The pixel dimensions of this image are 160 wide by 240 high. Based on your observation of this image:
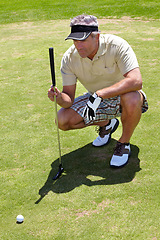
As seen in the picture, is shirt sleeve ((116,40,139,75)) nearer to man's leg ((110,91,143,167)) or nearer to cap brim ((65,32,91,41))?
man's leg ((110,91,143,167))

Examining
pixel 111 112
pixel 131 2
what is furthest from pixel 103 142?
pixel 131 2

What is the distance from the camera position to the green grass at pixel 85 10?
507 inches

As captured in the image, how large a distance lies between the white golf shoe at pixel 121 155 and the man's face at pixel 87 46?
3.33 ft

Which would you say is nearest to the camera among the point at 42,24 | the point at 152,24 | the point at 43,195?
the point at 43,195

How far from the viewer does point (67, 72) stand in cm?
373

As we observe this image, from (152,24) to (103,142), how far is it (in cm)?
767

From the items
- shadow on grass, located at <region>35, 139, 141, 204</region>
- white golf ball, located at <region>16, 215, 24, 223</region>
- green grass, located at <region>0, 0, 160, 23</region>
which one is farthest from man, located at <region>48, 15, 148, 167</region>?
green grass, located at <region>0, 0, 160, 23</region>

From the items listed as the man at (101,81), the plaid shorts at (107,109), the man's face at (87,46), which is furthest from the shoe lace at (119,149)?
the man's face at (87,46)

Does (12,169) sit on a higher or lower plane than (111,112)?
lower

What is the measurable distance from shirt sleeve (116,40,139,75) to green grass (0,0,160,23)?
8.91 m

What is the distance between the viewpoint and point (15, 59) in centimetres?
769


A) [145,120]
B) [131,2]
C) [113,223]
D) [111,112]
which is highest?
[111,112]

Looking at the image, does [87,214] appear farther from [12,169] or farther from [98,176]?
[12,169]

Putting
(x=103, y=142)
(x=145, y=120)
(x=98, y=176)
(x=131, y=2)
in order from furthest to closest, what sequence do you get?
(x=131, y=2), (x=145, y=120), (x=103, y=142), (x=98, y=176)
